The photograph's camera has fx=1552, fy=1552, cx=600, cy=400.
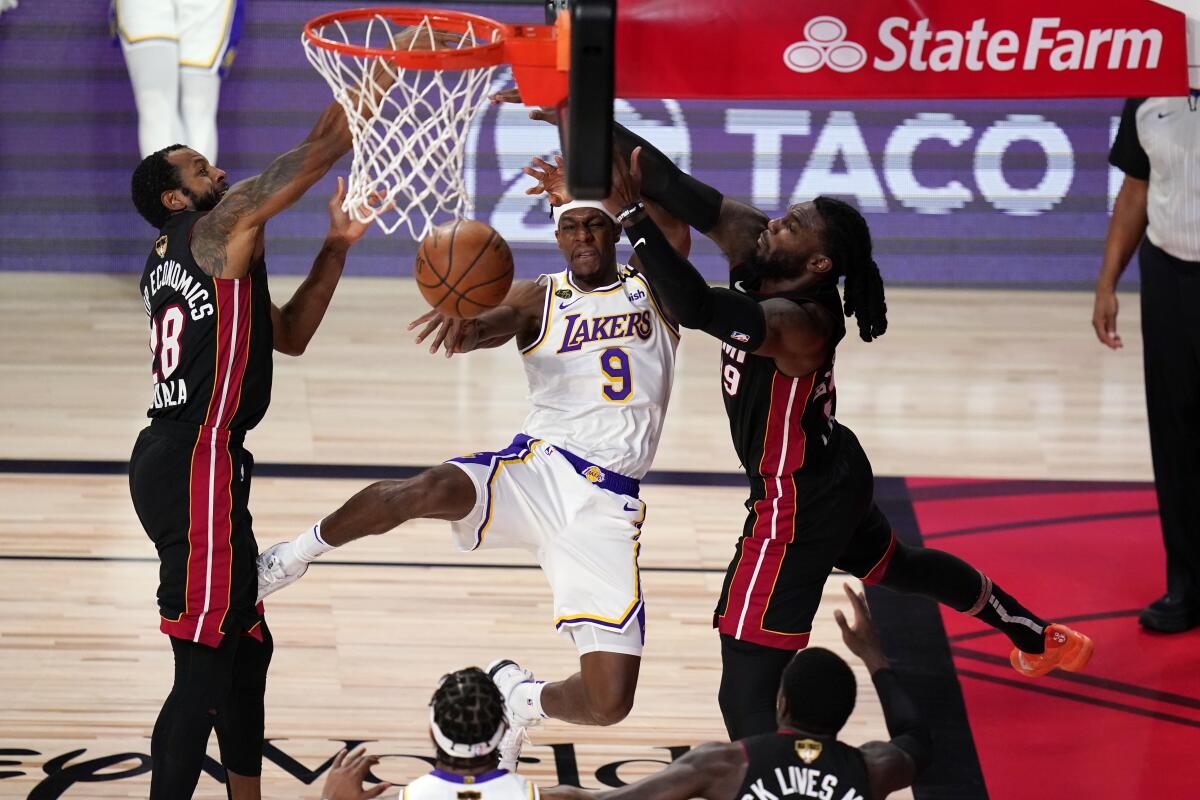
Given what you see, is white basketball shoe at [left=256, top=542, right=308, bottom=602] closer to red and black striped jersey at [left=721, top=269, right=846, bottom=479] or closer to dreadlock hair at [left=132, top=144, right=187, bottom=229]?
dreadlock hair at [left=132, top=144, right=187, bottom=229]

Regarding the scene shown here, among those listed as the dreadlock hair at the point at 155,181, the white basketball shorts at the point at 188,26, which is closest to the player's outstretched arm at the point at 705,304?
the dreadlock hair at the point at 155,181

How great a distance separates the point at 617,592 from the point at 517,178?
544 centimetres

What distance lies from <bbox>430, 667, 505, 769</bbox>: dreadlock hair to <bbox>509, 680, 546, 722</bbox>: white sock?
1.50m

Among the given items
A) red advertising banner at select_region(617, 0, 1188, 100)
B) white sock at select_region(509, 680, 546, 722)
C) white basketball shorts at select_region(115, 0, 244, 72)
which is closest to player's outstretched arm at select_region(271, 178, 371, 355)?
red advertising banner at select_region(617, 0, 1188, 100)

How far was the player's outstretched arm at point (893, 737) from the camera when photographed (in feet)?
10.0

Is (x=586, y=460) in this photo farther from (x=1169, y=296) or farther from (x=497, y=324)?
(x=1169, y=296)

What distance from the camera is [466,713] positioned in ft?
9.06

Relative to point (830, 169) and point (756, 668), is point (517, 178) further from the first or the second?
point (756, 668)

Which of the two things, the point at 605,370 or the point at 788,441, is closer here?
the point at 788,441

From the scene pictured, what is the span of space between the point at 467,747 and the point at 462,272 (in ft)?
5.35

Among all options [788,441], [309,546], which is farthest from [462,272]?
[788,441]

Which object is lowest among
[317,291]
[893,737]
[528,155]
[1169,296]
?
[893,737]

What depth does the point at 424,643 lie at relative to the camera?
17.0 ft

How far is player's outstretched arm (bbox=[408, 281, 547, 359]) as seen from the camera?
4.23 meters
